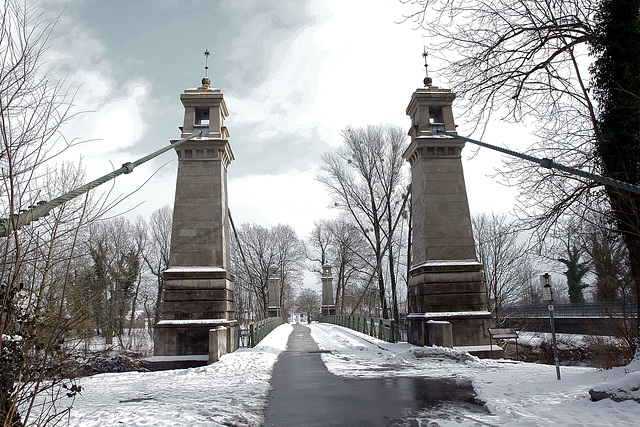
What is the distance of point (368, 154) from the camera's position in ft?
67.7

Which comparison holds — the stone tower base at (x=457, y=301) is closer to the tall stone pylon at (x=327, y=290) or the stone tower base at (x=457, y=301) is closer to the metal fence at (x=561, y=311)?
the metal fence at (x=561, y=311)

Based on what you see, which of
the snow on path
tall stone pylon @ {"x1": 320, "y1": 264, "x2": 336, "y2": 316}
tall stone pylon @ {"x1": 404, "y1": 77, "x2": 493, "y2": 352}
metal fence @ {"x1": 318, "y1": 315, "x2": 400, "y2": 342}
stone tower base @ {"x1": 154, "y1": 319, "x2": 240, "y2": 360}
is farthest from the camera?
tall stone pylon @ {"x1": 320, "y1": 264, "x2": 336, "y2": 316}

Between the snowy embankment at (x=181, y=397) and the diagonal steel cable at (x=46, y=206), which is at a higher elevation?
the diagonal steel cable at (x=46, y=206)

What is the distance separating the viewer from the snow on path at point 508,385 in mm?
4727

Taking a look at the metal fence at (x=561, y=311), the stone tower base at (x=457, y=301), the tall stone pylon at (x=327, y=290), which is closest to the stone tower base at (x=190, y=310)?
the stone tower base at (x=457, y=301)

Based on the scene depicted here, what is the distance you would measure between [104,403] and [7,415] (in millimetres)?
3867

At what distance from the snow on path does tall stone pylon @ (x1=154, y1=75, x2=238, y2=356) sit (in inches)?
135

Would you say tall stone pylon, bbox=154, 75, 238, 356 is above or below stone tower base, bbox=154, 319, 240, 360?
above

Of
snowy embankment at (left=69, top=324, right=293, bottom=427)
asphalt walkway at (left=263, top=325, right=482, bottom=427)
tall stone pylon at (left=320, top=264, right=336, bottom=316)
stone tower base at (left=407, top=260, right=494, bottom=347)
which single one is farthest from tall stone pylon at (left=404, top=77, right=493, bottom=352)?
tall stone pylon at (left=320, top=264, right=336, bottom=316)

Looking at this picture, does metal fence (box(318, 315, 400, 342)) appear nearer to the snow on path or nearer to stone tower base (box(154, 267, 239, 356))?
the snow on path

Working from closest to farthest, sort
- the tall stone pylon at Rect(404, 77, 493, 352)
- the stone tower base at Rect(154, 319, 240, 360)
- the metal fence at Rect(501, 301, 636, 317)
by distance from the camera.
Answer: the stone tower base at Rect(154, 319, 240, 360), the tall stone pylon at Rect(404, 77, 493, 352), the metal fence at Rect(501, 301, 636, 317)

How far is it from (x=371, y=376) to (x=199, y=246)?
6249 millimetres

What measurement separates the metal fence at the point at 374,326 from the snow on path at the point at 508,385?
2.44 metres

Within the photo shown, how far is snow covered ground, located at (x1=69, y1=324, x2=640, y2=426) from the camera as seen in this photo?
484 centimetres
